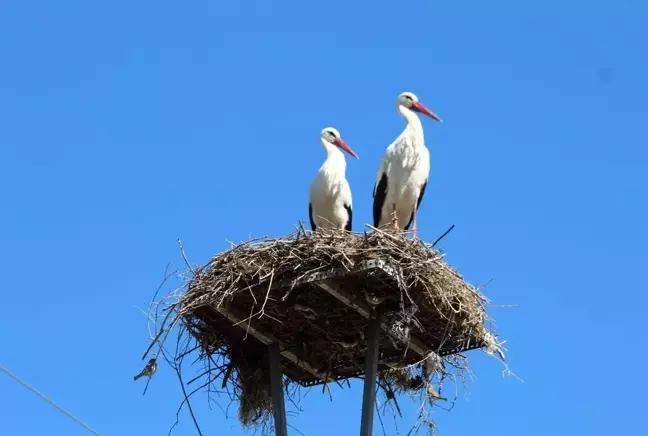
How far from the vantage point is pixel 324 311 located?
8289 mm

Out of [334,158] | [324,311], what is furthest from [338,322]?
[334,158]

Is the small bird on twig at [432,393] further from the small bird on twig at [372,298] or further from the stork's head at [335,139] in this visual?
the stork's head at [335,139]

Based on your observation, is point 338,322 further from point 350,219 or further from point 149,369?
point 350,219

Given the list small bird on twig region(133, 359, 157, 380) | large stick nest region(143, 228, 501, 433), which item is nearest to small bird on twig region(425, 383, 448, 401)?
large stick nest region(143, 228, 501, 433)

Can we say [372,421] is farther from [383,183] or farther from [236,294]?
[383,183]

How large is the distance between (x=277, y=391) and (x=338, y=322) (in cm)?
59

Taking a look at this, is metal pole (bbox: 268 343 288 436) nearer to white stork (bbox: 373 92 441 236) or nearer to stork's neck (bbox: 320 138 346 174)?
white stork (bbox: 373 92 441 236)

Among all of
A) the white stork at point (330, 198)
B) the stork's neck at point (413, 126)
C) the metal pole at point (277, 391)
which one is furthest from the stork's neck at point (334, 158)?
the metal pole at point (277, 391)

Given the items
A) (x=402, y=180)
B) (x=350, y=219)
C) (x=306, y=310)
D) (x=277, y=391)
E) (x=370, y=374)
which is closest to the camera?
(x=370, y=374)

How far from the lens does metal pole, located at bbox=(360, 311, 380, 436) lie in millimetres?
7898

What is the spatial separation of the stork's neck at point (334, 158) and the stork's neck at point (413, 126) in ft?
1.97

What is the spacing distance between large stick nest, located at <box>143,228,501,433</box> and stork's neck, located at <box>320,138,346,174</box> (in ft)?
7.70

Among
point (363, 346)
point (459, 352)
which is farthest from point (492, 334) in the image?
point (363, 346)

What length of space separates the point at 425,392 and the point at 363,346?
50 centimetres
